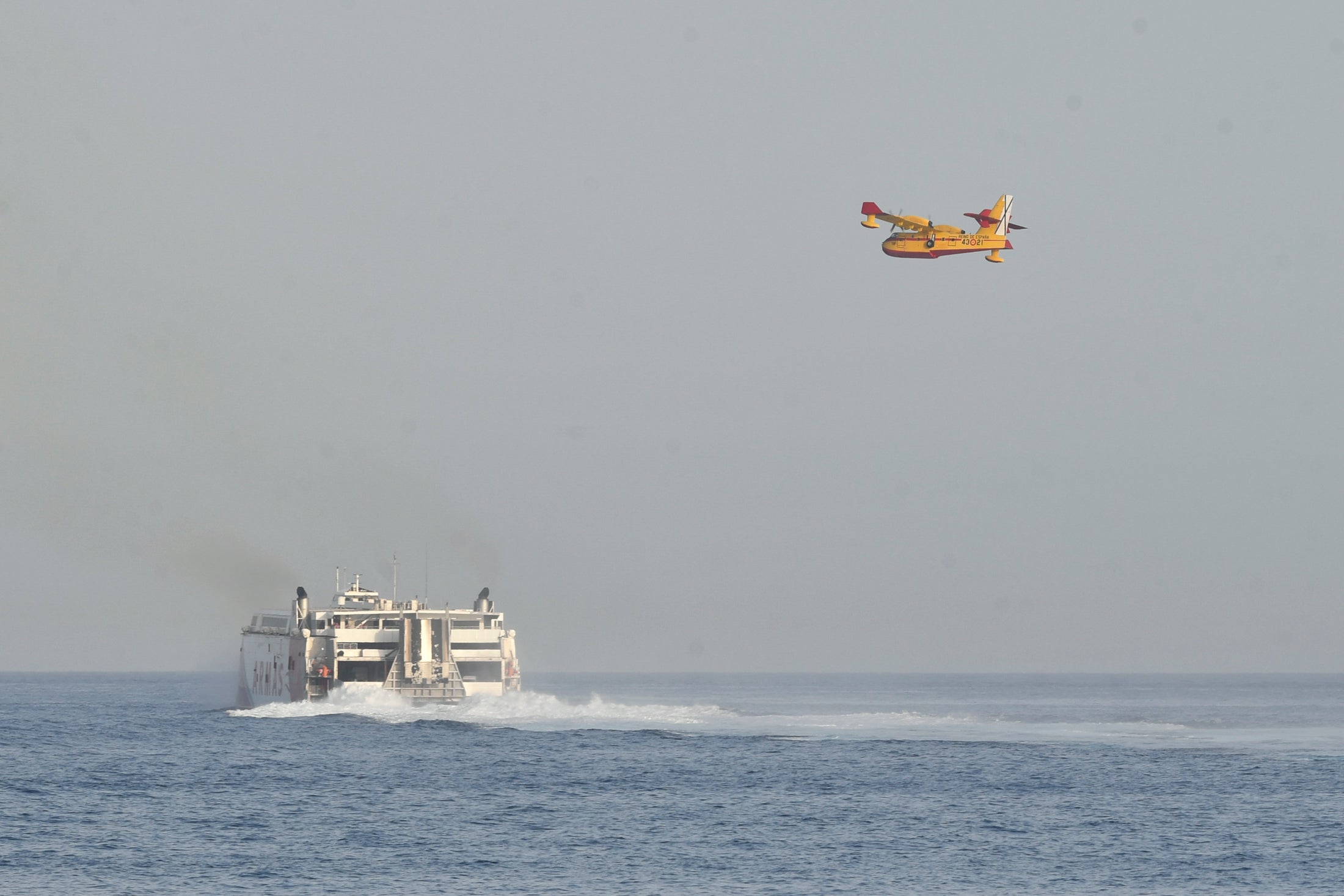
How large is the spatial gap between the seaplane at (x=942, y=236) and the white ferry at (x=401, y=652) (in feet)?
125

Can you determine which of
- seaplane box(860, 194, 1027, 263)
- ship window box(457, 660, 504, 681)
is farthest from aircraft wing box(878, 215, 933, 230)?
ship window box(457, 660, 504, 681)

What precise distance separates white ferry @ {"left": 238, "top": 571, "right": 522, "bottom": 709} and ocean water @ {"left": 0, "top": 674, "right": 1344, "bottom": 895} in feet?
4.75

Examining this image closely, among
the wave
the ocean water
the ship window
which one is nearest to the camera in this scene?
the ocean water

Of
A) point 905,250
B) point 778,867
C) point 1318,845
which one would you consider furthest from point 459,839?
point 905,250

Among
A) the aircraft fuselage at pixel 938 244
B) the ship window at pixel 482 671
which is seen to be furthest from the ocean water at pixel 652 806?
the aircraft fuselage at pixel 938 244

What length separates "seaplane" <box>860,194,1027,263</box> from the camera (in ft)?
291

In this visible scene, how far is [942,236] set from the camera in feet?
294

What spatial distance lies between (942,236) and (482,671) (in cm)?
4277

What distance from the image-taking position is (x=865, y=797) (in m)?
67.9

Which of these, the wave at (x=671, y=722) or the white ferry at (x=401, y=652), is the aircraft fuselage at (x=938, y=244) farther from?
the white ferry at (x=401, y=652)

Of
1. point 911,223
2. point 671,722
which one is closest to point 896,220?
point 911,223

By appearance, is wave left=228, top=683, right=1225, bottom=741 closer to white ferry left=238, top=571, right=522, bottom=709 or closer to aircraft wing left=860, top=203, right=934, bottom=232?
white ferry left=238, top=571, right=522, bottom=709

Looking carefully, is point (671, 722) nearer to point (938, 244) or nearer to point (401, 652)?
point (401, 652)

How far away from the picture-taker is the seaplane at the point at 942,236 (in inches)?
3494
